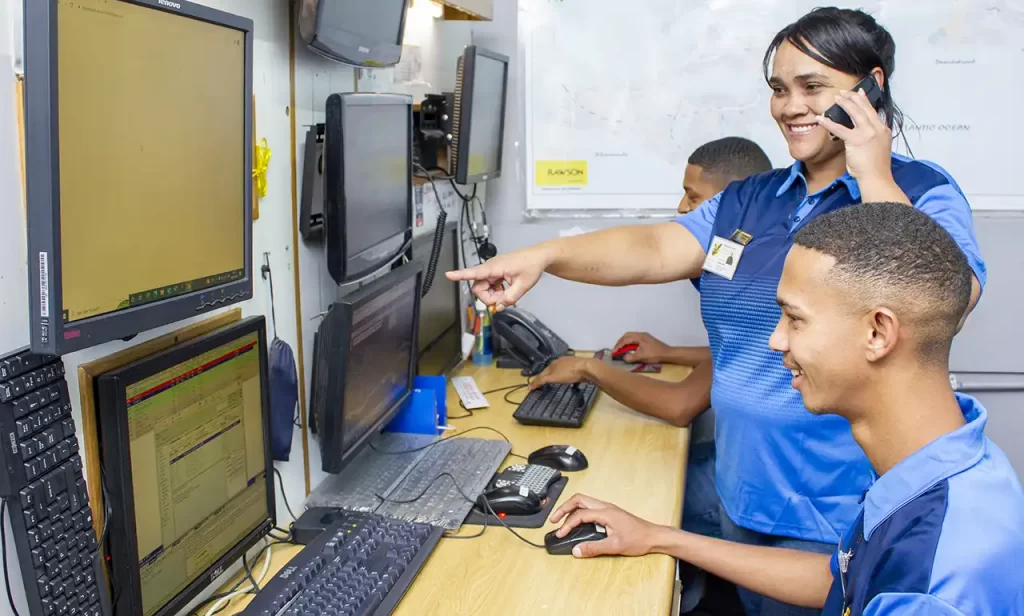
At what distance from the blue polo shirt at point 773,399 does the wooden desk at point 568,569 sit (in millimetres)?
176

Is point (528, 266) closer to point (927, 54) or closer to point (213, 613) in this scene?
point (213, 613)

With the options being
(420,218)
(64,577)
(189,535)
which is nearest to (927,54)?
(420,218)

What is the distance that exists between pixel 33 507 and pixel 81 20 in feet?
1.62

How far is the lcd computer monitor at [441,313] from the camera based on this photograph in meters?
2.36

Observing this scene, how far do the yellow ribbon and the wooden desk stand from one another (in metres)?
0.61

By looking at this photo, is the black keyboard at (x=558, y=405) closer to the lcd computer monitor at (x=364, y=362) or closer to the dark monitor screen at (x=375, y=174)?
the lcd computer monitor at (x=364, y=362)

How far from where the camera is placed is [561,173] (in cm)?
304

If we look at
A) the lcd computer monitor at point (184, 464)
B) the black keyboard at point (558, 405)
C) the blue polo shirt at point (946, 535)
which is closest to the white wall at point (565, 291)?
the black keyboard at point (558, 405)

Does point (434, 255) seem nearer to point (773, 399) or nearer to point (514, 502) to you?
point (514, 502)

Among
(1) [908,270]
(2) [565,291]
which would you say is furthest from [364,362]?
(2) [565,291]

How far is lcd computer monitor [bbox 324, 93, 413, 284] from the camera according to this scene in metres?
1.52

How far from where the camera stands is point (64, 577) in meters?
1.00

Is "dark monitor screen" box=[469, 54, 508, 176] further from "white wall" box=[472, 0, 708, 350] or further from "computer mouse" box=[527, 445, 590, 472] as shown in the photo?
"computer mouse" box=[527, 445, 590, 472]

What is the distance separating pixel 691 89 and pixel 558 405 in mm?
1185
